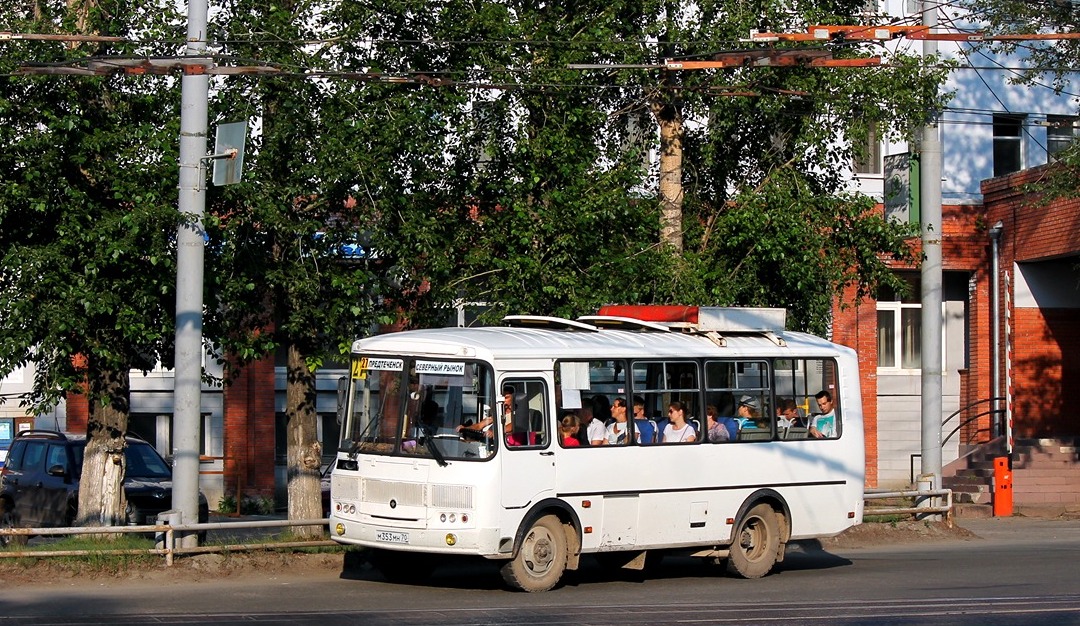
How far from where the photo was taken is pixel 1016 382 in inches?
1204

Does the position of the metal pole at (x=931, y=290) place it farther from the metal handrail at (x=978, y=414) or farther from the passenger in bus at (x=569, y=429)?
the metal handrail at (x=978, y=414)

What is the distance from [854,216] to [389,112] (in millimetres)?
6956

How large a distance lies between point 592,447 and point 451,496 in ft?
5.94

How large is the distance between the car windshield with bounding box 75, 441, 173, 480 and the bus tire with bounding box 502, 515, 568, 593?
35.7ft

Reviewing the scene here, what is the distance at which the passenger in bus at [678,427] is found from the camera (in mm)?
16250

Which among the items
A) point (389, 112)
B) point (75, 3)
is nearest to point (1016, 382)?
point (389, 112)

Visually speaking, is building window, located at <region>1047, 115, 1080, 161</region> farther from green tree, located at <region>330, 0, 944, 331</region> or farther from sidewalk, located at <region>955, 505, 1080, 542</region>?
green tree, located at <region>330, 0, 944, 331</region>

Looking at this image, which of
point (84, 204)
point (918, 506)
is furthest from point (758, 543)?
point (84, 204)

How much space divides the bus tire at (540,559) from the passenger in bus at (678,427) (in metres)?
1.78

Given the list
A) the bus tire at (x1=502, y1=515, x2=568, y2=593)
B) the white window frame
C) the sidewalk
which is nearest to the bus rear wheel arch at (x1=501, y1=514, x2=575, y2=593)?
the bus tire at (x1=502, y1=515, x2=568, y2=593)

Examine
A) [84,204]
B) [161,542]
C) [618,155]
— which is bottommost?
[161,542]

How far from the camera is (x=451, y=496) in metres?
14.5

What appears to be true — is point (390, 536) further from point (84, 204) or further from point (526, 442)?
point (84, 204)

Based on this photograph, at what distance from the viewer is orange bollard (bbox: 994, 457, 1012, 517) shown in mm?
26609
